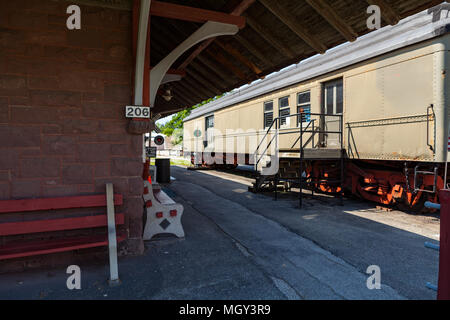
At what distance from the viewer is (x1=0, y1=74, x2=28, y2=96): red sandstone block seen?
3.47m

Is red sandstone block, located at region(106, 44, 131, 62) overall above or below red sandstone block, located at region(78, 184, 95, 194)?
above

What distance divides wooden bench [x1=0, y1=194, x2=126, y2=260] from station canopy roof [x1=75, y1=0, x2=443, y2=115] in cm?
257

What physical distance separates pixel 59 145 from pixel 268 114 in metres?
8.36

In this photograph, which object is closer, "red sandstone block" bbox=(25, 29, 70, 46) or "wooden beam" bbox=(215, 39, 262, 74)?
"red sandstone block" bbox=(25, 29, 70, 46)

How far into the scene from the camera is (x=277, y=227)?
18.7 ft

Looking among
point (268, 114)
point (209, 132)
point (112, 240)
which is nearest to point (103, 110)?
point (112, 240)

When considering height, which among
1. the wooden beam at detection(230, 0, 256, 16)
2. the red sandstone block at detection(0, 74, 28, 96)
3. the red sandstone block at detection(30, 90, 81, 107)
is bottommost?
the red sandstone block at detection(30, 90, 81, 107)

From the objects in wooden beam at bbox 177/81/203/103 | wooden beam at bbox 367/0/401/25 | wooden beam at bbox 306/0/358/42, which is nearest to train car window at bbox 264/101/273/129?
wooden beam at bbox 177/81/203/103

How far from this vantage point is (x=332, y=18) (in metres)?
4.14

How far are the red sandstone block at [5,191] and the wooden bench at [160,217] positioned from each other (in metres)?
1.78

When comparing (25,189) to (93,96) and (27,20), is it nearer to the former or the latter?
(93,96)

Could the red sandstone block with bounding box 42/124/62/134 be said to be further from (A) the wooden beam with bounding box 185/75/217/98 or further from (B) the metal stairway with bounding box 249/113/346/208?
(B) the metal stairway with bounding box 249/113/346/208

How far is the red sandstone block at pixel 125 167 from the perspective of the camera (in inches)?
154
